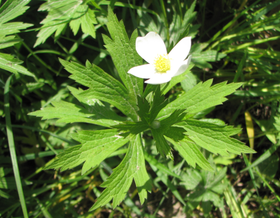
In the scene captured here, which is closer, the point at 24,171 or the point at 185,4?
the point at 185,4

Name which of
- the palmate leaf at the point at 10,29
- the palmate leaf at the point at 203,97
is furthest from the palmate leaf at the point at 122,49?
the palmate leaf at the point at 10,29

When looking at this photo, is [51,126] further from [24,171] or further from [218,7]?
[218,7]

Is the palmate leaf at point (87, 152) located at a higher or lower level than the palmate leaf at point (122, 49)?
lower

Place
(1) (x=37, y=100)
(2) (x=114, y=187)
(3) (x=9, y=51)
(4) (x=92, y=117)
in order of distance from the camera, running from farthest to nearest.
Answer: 1. (1) (x=37, y=100)
2. (3) (x=9, y=51)
3. (4) (x=92, y=117)
4. (2) (x=114, y=187)

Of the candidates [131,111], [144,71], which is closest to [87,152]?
[131,111]

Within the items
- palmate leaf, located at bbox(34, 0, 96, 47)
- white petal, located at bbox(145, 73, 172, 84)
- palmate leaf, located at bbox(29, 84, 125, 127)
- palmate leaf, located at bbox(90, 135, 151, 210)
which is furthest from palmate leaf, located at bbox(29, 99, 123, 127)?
palmate leaf, located at bbox(34, 0, 96, 47)

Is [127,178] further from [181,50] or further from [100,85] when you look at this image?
[181,50]

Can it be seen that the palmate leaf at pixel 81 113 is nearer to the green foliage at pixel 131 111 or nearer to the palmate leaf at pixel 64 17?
the green foliage at pixel 131 111

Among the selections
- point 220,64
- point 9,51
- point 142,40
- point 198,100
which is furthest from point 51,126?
point 220,64
